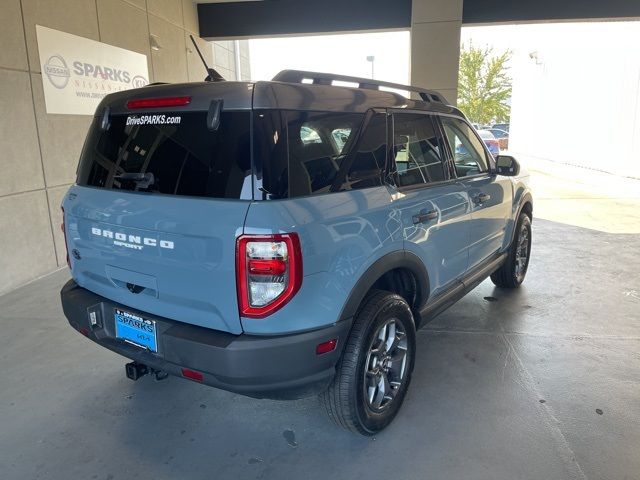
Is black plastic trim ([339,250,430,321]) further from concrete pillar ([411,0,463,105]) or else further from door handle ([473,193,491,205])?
concrete pillar ([411,0,463,105])

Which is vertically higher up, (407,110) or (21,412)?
(407,110)

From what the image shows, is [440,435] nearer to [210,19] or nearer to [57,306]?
[57,306]

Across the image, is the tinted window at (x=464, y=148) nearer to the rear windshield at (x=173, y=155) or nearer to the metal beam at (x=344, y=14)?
the rear windshield at (x=173, y=155)

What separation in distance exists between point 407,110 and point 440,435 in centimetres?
182

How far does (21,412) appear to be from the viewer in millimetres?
2828

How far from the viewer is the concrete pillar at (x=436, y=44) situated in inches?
342

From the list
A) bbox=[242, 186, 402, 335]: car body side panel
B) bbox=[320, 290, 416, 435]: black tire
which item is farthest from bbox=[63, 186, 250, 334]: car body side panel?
bbox=[320, 290, 416, 435]: black tire

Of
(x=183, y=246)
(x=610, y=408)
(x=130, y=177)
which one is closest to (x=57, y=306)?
(x=130, y=177)

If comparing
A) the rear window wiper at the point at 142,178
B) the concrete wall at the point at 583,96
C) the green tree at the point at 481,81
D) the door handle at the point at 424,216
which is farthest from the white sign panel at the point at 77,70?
the green tree at the point at 481,81

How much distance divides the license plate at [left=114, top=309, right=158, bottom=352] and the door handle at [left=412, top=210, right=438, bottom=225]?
144cm

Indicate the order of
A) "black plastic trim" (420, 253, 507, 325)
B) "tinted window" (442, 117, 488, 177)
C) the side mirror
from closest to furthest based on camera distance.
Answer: "black plastic trim" (420, 253, 507, 325)
"tinted window" (442, 117, 488, 177)
the side mirror

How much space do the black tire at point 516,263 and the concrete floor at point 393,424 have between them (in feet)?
1.97

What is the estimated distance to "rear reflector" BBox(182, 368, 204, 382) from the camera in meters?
2.09

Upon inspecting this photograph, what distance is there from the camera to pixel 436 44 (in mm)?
8812
